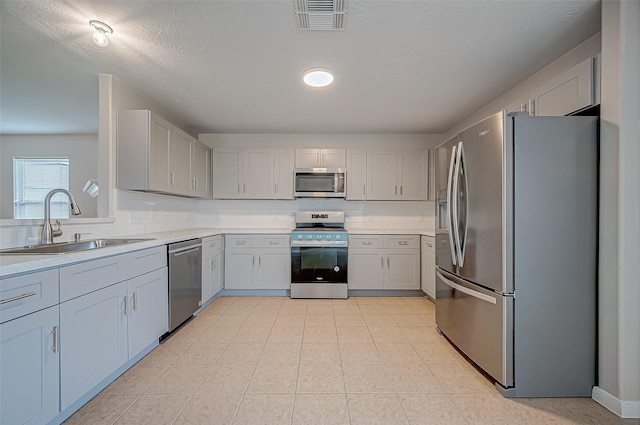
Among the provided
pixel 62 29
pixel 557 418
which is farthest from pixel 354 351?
pixel 62 29

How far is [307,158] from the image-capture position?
4.07 m

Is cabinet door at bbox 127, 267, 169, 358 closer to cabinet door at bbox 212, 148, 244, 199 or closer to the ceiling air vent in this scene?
cabinet door at bbox 212, 148, 244, 199

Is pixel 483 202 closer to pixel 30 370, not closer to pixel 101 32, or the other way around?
pixel 30 370

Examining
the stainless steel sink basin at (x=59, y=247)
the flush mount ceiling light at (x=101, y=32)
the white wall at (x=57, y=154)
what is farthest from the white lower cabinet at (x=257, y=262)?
the white wall at (x=57, y=154)

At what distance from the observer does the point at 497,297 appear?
174 cm

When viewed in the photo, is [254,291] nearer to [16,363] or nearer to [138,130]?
[138,130]

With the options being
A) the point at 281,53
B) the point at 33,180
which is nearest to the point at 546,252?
the point at 281,53

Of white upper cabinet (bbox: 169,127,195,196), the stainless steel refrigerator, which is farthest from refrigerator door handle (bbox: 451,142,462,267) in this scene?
white upper cabinet (bbox: 169,127,195,196)

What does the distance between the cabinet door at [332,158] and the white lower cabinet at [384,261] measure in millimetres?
1115

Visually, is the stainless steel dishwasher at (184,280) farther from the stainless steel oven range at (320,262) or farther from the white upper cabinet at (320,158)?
the white upper cabinet at (320,158)

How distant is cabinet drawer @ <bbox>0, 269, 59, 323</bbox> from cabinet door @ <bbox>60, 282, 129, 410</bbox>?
0.40ft

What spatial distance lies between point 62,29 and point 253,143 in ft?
8.34

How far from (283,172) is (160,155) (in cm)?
169

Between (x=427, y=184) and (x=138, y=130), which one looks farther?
(x=427, y=184)
